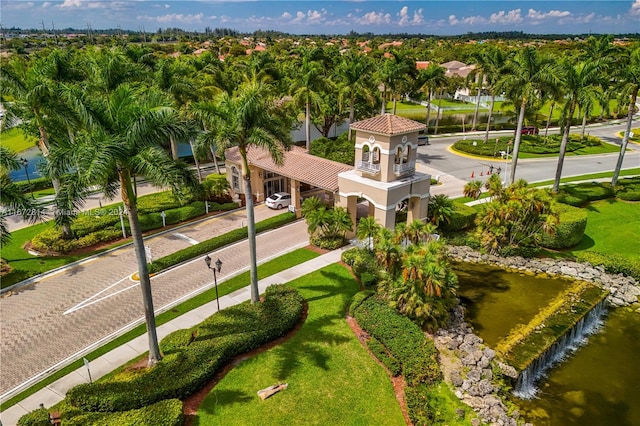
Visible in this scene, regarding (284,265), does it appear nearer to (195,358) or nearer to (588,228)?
(195,358)

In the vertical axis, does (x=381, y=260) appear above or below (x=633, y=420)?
above

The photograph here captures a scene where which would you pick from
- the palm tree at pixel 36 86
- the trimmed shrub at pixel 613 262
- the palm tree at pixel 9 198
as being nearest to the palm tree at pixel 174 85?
the palm tree at pixel 36 86

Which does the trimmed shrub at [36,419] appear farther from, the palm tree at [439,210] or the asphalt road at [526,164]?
the asphalt road at [526,164]

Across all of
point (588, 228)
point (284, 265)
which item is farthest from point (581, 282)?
point (284, 265)

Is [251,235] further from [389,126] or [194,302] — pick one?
[389,126]

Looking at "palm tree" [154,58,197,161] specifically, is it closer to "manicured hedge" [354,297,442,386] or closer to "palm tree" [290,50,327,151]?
"palm tree" [290,50,327,151]

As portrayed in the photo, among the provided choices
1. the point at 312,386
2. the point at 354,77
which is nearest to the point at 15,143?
the point at 354,77
